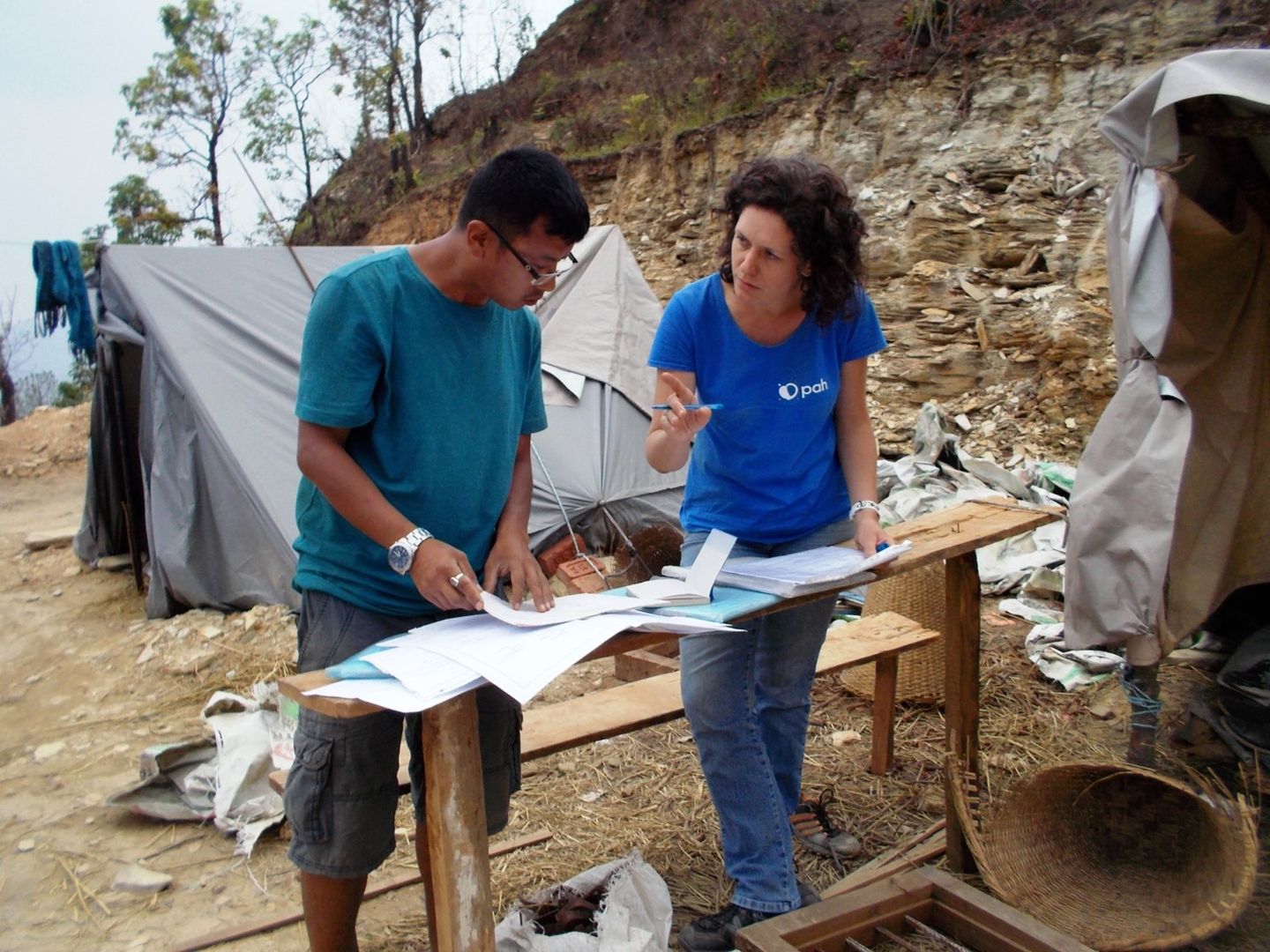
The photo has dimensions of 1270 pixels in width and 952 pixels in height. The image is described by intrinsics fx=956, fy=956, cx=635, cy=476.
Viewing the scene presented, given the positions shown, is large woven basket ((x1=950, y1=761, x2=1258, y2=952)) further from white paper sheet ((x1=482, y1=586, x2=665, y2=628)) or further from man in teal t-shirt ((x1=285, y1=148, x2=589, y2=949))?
man in teal t-shirt ((x1=285, y1=148, x2=589, y2=949))

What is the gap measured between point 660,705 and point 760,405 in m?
0.94

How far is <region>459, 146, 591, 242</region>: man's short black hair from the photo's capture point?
1.60 meters

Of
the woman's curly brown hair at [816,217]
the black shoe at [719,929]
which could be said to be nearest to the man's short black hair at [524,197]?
the woman's curly brown hair at [816,217]

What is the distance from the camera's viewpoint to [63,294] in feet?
19.1

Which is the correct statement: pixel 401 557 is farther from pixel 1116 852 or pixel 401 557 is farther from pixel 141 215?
pixel 141 215

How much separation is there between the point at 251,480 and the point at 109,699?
48.4 inches

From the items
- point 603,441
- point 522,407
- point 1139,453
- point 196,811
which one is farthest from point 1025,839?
point 603,441

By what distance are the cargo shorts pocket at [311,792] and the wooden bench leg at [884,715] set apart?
77.0 inches

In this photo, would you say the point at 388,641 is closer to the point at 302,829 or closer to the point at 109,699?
the point at 302,829

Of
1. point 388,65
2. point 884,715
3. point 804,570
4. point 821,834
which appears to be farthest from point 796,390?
point 388,65

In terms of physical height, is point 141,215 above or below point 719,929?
above

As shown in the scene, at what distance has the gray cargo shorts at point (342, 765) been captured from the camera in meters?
1.62

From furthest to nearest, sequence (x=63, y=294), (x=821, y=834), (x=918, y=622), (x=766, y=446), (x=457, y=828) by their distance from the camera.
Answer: (x=63, y=294) < (x=918, y=622) < (x=821, y=834) < (x=766, y=446) < (x=457, y=828)

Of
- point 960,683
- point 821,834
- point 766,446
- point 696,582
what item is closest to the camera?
point 696,582
